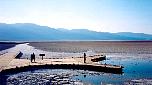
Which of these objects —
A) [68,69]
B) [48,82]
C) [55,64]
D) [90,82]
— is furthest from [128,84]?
[55,64]

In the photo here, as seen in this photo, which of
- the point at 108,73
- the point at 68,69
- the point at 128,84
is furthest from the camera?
the point at 68,69

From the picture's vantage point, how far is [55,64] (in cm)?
4044

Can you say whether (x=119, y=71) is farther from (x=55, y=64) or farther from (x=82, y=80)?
(x=55, y=64)

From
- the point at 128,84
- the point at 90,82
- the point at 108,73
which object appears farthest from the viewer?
the point at 108,73

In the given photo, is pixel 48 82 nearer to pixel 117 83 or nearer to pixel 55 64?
pixel 117 83

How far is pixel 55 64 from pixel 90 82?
43.6 ft

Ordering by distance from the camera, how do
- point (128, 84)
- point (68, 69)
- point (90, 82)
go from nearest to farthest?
point (128, 84)
point (90, 82)
point (68, 69)

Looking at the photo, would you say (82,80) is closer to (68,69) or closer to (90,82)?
(90,82)

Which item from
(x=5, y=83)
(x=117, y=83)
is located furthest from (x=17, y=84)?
(x=117, y=83)

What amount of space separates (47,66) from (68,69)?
3395 mm

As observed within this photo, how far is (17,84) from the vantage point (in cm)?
2617

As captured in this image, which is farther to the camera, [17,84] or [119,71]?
[119,71]

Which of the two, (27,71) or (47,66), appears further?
(47,66)

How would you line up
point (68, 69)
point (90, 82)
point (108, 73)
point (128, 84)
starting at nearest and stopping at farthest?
point (128, 84), point (90, 82), point (108, 73), point (68, 69)
